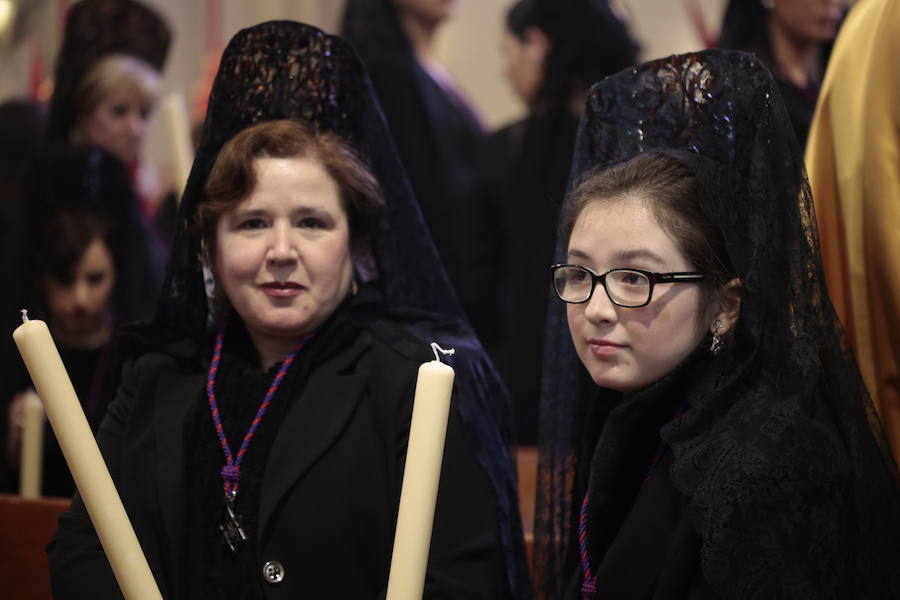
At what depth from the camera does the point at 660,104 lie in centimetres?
227

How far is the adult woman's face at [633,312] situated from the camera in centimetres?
204

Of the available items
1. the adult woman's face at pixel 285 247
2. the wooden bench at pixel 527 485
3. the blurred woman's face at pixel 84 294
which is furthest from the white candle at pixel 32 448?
the wooden bench at pixel 527 485

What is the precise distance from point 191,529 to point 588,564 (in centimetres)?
83

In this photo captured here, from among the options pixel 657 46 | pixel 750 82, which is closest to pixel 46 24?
pixel 657 46

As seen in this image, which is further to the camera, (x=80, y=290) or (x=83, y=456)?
(x=80, y=290)

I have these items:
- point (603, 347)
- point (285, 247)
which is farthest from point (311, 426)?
point (603, 347)

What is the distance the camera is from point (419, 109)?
4773mm

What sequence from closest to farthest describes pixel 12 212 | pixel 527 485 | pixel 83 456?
1. pixel 83 456
2. pixel 527 485
3. pixel 12 212

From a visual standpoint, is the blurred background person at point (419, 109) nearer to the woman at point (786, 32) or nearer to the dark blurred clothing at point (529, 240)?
the dark blurred clothing at point (529, 240)

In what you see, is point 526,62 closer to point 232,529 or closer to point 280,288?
point 280,288

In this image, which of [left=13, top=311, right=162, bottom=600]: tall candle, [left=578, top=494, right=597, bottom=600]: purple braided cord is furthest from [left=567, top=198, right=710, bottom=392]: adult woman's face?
[left=13, top=311, right=162, bottom=600]: tall candle

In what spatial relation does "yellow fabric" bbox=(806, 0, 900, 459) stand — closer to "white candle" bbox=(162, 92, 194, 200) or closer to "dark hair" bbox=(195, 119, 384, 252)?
"dark hair" bbox=(195, 119, 384, 252)

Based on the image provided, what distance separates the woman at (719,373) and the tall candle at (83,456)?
0.79 meters

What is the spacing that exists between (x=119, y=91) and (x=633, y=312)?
2928 mm
